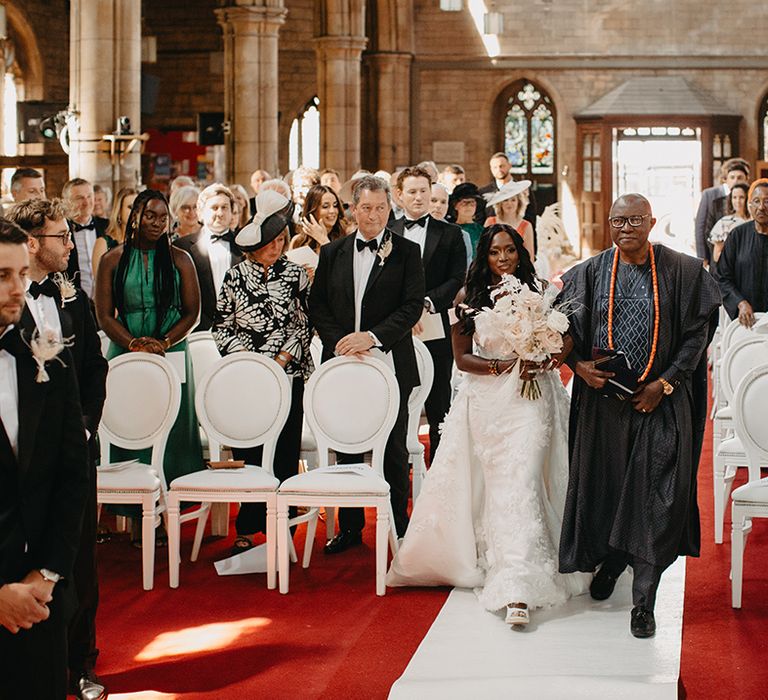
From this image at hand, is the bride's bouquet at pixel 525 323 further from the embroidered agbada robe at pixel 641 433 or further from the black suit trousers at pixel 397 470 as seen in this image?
the black suit trousers at pixel 397 470

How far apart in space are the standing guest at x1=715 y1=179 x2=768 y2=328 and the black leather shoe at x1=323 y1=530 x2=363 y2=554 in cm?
300

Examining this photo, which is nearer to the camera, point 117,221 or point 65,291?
point 65,291

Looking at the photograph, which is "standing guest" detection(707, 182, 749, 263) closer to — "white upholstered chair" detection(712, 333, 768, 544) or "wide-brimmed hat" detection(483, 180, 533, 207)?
"wide-brimmed hat" detection(483, 180, 533, 207)

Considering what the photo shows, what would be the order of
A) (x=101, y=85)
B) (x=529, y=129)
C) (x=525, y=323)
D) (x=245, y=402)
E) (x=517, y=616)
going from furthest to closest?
(x=529, y=129) < (x=101, y=85) < (x=245, y=402) < (x=525, y=323) < (x=517, y=616)

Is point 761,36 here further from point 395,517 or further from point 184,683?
point 184,683

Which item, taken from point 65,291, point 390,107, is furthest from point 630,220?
point 390,107

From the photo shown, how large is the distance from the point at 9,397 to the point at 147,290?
11.1 feet

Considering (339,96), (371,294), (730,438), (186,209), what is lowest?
(730,438)

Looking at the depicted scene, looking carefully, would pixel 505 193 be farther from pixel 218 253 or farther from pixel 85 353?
pixel 85 353

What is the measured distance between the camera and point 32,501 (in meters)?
3.26

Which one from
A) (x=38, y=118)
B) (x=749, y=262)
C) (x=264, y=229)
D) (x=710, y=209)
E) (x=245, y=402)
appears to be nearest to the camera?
(x=245, y=402)

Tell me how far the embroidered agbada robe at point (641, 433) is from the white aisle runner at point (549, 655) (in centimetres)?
27

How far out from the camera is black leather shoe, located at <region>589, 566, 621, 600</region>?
5.86 m

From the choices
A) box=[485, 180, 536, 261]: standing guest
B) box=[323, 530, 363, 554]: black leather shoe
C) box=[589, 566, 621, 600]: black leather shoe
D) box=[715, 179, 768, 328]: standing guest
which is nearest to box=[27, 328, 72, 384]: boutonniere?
box=[589, 566, 621, 600]: black leather shoe
